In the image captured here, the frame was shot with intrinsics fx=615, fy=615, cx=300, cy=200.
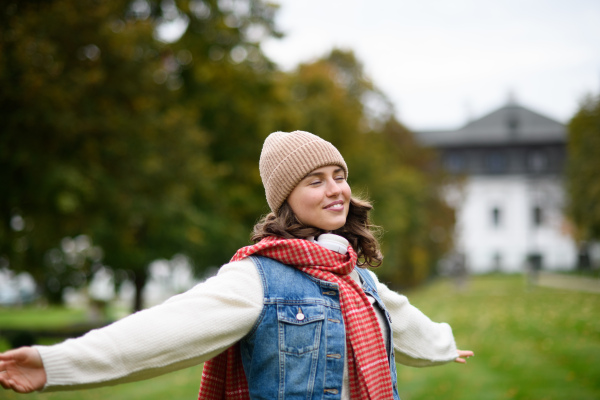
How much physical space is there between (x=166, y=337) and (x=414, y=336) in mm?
1371

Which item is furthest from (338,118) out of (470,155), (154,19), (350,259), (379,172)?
(470,155)

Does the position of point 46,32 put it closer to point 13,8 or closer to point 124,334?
point 13,8

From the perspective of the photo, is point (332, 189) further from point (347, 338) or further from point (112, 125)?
point (112, 125)

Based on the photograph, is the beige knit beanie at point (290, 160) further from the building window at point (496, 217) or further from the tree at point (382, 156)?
the building window at point (496, 217)

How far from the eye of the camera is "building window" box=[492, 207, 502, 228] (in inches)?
2431

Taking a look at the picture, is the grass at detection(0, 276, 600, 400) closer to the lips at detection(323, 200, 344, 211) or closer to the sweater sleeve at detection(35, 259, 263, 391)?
the lips at detection(323, 200, 344, 211)

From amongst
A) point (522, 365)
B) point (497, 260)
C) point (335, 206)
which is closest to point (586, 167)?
point (522, 365)

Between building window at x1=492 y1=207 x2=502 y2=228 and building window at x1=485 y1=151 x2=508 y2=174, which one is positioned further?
building window at x1=492 y1=207 x2=502 y2=228

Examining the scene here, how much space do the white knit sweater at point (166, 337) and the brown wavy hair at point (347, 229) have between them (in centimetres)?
27

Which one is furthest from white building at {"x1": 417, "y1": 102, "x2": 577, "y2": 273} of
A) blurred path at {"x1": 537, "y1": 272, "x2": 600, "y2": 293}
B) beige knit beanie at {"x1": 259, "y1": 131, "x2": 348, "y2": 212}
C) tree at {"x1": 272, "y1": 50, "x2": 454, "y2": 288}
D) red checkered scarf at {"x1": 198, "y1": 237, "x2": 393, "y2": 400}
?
red checkered scarf at {"x1": 198, "y1": 237, "x2": 393, "y2": 400}

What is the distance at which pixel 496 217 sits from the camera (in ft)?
204

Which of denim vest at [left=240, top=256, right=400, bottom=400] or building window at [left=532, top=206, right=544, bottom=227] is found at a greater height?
denim vest at [left=240, top=256, right=400, bottom=400]

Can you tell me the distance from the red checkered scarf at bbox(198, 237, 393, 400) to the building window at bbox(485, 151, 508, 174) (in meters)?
62.2

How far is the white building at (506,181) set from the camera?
5991 centimetres
